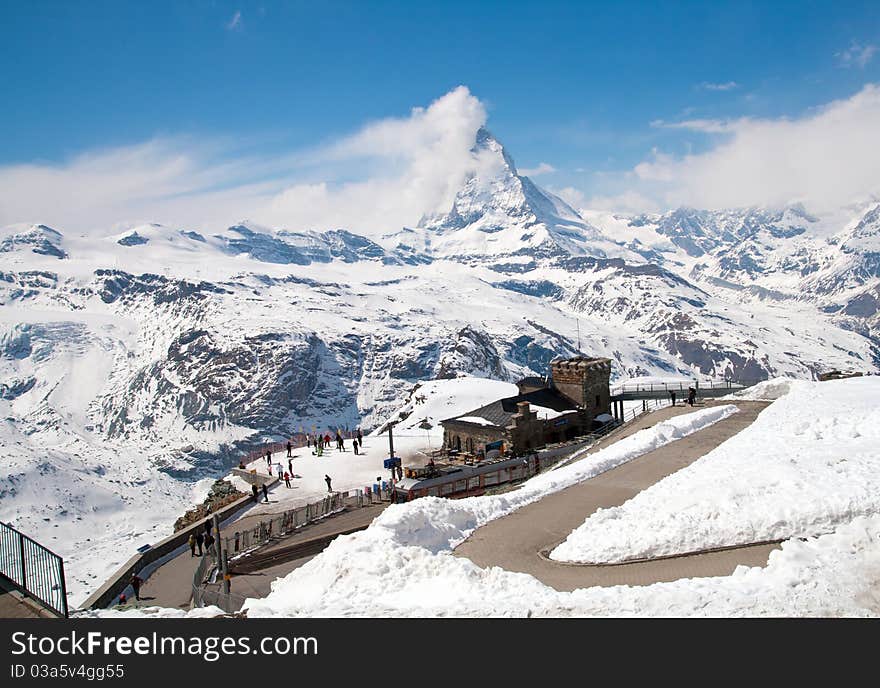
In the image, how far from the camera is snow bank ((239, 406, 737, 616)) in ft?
44.9

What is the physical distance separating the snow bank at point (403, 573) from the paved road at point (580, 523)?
0.91 meters

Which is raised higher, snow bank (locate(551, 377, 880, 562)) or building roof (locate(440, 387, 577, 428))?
building roof (locate(440, 387, 577, 428))

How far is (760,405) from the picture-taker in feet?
135

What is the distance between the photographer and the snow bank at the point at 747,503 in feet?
53.8

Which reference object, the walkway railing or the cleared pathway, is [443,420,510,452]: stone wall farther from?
the cleared pathway

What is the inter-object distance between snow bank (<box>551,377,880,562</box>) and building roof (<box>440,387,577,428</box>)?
918 inches

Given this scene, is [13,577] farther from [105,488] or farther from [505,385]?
[105,488]

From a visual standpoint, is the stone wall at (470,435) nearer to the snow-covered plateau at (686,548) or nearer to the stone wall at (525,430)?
the stone wall at (525,430)

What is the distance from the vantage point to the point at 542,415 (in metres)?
46.7

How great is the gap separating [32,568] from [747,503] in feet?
56.1

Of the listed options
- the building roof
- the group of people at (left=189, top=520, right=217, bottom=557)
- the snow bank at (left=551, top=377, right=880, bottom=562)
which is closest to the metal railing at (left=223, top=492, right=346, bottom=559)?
Result: the group of people at (left=189, top=520, right=217, bottom=557)

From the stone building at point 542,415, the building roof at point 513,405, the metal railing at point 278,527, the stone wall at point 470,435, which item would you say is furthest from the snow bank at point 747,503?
the building roof at point 513,405
